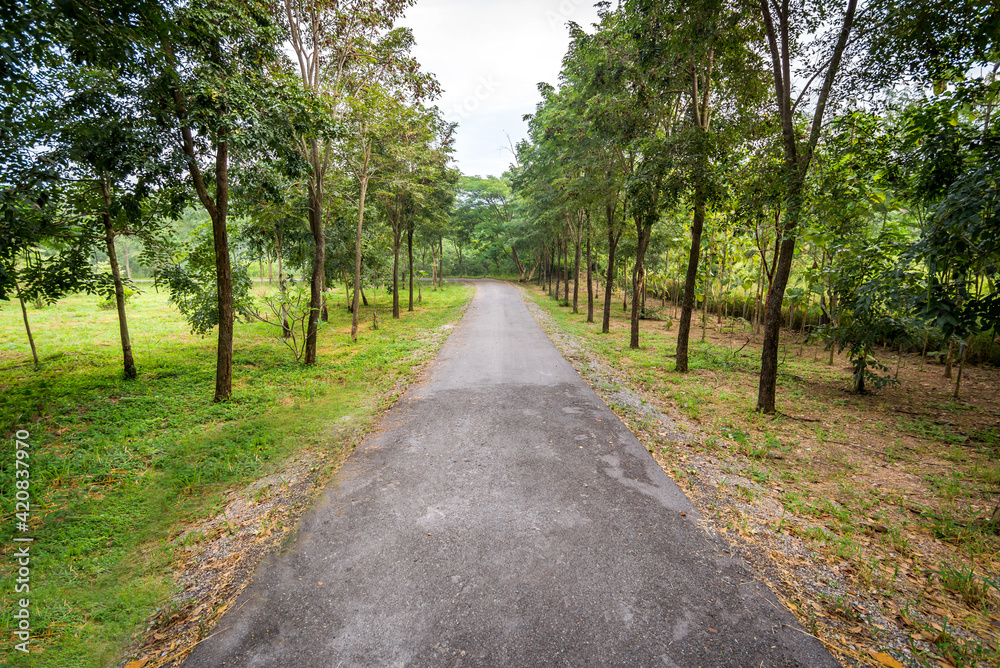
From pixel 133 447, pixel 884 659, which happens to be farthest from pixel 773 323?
pixel 133 447

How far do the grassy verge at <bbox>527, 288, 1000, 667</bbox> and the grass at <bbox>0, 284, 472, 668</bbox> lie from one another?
498cm

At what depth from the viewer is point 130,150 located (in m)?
5.75

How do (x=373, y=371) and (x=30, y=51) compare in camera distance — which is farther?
(x=373, y=371)

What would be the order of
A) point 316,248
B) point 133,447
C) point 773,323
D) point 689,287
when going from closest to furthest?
point 133,447 < point 773,323 < point 689,287 < point 316,248

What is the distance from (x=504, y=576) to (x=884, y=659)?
2.57 m

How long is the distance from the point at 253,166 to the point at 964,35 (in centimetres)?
1118

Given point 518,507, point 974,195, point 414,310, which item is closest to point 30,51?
point 518,507

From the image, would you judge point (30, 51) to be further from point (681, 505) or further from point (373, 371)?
point (681, 505)

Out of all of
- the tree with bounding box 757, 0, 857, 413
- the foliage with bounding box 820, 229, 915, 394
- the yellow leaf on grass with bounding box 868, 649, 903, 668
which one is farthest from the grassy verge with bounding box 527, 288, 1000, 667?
the tree with bounding box 757, 0, 857, 413

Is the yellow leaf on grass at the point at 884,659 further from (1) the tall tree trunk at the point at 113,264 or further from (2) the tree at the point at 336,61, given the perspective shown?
(1) the tall tree trunk at the point at 113,264

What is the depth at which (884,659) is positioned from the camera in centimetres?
250

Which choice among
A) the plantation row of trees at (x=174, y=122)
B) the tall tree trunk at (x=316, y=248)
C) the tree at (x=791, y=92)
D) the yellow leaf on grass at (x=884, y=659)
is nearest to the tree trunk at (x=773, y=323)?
the tree at (x=791, y=92)

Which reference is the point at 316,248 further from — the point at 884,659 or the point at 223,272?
the point at 884,659

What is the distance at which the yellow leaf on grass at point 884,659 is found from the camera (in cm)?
246
